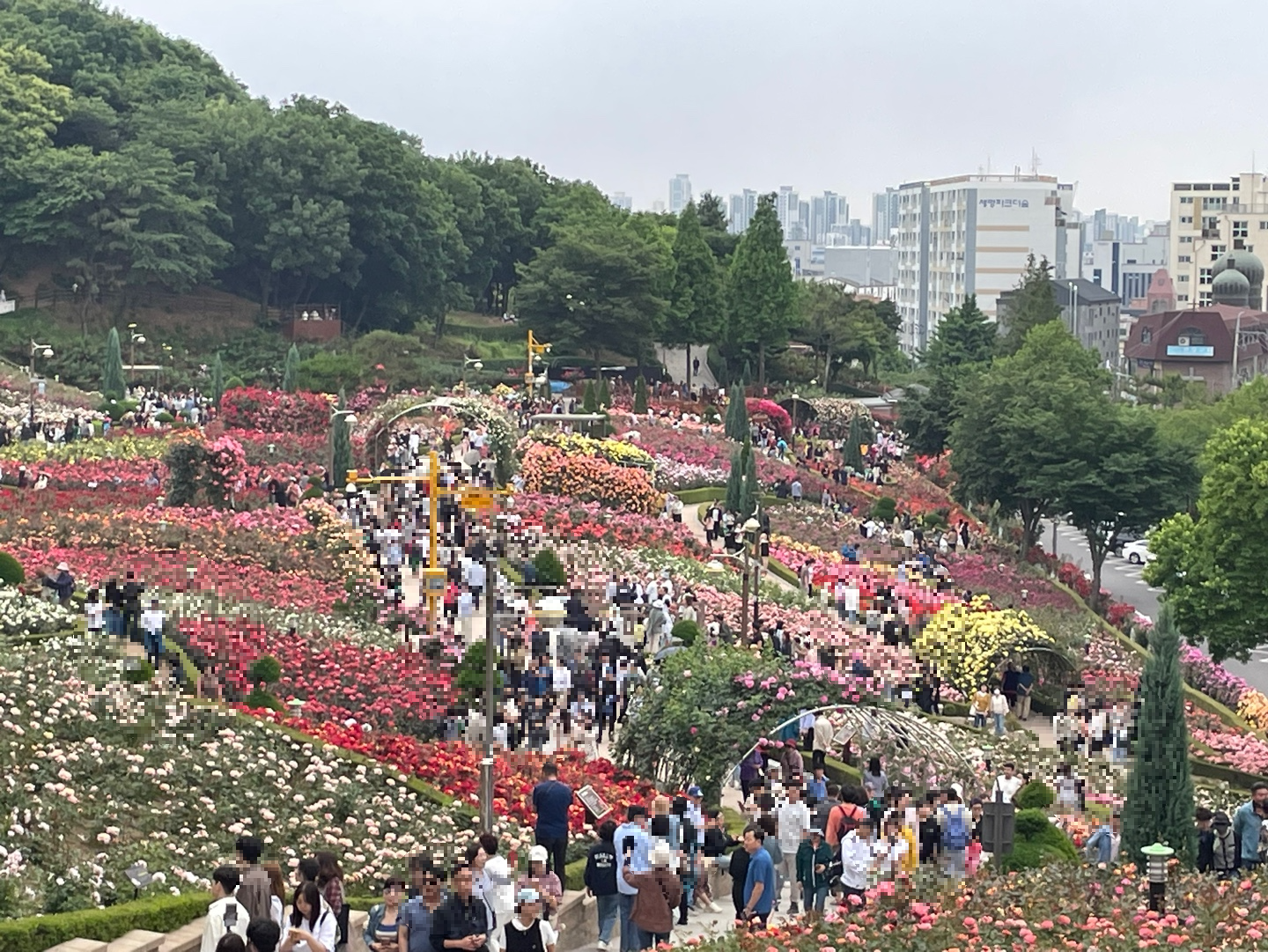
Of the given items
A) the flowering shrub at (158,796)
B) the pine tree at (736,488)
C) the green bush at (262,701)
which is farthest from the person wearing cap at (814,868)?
the pine tree at (736,488)

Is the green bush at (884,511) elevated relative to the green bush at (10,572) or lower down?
lower down

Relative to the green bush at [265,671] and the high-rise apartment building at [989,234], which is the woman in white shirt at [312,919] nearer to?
the green bush at [265,671]

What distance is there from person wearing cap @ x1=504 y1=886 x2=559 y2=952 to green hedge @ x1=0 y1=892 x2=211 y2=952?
9.69ft

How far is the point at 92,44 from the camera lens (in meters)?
85.1

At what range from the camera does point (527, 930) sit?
43.7ft

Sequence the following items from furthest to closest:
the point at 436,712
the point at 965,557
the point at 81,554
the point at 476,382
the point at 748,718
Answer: the point at 476,382 < the point at 965,557 < the point at 81,554 < the point at 436,712 < the point at 748,718

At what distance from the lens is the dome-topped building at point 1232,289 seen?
441 feet

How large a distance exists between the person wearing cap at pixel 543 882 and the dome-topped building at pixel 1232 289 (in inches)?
4906

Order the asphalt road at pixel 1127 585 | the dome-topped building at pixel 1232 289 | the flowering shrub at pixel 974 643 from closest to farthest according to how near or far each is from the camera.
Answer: the flowering shrub at pixel 974 643 < the asphalt road at pixel 1127 585 < the dome-topped building at pixel 1232 289

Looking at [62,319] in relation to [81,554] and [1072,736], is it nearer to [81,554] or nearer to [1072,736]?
[81,554]


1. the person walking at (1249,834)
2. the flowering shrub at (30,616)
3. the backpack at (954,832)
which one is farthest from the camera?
the flowering shrub at (30,616)

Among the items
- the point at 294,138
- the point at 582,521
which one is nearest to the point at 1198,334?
the point at 294,138

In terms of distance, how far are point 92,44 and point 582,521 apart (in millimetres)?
51189

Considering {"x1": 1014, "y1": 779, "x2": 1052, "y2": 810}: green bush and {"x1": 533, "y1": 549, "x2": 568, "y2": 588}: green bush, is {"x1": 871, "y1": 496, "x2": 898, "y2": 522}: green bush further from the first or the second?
Result: {"x1": 1014, "y1": 779, "x2": 1052, "y2": 810}: green bush
